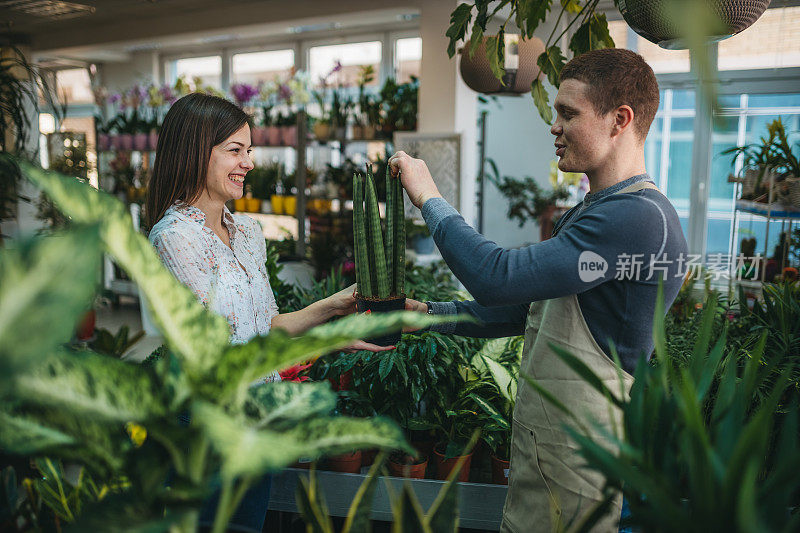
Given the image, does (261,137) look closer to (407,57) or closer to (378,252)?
(407,57)

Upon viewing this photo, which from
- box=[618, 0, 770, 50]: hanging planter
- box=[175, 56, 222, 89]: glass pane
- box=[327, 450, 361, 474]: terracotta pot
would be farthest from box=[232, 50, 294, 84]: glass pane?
box=[618, 0, 770, 50]: hanging planter

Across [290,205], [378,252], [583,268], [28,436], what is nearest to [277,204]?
[290,205]

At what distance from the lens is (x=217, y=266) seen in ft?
4.84

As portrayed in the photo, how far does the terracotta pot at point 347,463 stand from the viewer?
6.84ft

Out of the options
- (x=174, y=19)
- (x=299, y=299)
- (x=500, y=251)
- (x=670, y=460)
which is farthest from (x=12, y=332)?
(x=174, y=19)

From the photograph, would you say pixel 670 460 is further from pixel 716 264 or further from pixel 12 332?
pixel 716 264

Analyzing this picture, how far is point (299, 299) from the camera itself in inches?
117

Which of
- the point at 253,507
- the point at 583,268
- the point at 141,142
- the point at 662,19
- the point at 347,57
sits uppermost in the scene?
the point at 347,57

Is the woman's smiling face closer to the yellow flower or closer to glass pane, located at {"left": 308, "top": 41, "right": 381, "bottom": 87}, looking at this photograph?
the yellow flower

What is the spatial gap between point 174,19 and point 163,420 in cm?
721

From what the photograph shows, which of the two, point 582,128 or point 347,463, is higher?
point 582,128

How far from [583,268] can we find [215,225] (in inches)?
41.1

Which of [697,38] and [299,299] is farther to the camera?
[299,299]

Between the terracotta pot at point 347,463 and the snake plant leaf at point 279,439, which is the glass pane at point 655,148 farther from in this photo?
the snake plant leaf at point 279,439
